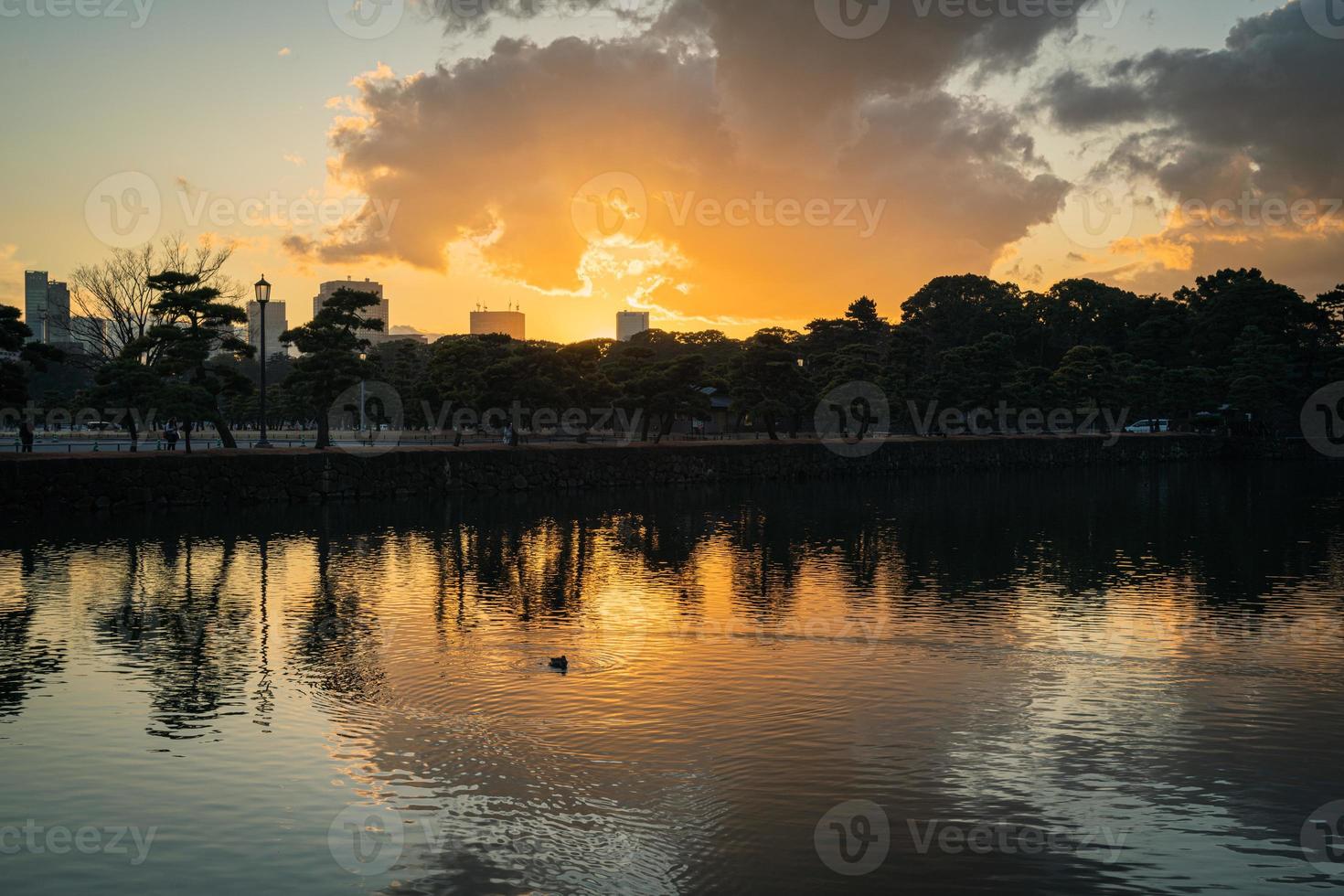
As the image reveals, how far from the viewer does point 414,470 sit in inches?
2032

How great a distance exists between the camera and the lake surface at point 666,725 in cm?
988

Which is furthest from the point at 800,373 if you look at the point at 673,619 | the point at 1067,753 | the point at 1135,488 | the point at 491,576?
the point at 1067,753

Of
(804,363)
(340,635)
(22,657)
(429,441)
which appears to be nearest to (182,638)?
(22,657)

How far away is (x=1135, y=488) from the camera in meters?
62.5

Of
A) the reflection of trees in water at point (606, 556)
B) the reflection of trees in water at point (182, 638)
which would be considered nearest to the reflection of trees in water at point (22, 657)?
the reflection of trees in water at point (606, 556)

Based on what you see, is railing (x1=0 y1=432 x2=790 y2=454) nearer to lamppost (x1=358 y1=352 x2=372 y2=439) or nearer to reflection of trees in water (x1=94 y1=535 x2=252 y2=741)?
lamppost (x1=358 y1=352 x2=372 y2=439)

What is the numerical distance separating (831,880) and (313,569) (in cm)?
2074

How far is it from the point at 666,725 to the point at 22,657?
429 inches

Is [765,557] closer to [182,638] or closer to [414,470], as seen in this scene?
[182,638]

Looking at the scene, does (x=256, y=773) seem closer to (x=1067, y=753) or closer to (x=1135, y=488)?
(x=1067, y=753)

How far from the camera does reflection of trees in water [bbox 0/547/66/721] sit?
49.5ft

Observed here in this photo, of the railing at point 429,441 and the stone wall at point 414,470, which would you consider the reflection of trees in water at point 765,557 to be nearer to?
the stone wall at point 414,470

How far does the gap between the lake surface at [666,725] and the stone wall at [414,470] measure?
41.2 ft

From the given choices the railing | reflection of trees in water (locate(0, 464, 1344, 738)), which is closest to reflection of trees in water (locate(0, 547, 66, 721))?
reflection of trees in water (locate(0, 464, 1344, 738))
